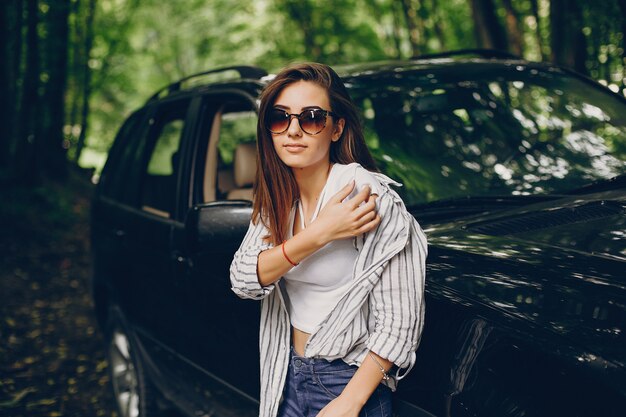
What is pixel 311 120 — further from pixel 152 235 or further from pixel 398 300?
pixel 152 235

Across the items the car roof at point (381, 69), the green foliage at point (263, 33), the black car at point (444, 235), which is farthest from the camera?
the green foliage at point (263, 33)

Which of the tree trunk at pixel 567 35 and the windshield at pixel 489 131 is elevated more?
the tree trunk at pixel 567 35

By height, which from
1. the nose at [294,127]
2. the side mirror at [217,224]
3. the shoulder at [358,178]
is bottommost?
the side mirror at [217,224]

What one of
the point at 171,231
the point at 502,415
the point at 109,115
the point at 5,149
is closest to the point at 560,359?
the point at 502,415

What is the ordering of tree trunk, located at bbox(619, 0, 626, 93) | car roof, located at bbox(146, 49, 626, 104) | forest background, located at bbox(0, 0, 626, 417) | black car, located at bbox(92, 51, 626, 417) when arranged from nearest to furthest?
black car, located at bbox(92, 51, 626, 417), car roof, located at bbox(146, 49, 626, 104), tree trunk, located at bbox(619, 0, 626, 93), forest background, located at bbox(0, 0, 626, 417)

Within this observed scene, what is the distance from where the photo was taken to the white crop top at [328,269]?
201 cm

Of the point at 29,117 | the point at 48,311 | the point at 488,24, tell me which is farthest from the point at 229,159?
the point at 29,117

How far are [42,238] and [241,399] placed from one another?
780cm

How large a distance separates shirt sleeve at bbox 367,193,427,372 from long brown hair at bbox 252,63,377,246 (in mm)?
274

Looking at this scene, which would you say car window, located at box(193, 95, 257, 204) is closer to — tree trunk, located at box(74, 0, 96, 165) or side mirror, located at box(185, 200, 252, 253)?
side mirror, located at box(185, 200, 252, 253)

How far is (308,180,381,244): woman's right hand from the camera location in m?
1.87

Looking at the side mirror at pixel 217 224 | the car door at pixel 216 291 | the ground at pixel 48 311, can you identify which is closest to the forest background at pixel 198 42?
the ground at pixel 48 311

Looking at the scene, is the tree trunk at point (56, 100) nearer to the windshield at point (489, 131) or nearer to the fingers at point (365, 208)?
the windshield at point (489, 131)

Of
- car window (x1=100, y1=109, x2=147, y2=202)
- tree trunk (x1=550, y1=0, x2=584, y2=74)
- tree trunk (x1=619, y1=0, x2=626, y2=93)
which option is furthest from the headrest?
tree trunk (x1=550, y1=0, x2=584, y2=74)
